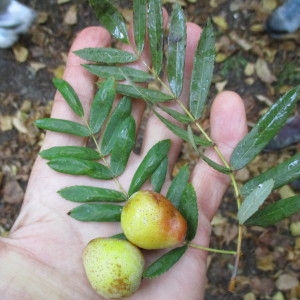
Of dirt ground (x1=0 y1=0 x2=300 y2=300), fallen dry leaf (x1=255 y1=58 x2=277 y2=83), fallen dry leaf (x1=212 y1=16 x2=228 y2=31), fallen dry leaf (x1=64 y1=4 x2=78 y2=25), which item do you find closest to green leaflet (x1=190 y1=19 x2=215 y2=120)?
dirt ground (x1=0 y1=0 x2=300 y2=300)

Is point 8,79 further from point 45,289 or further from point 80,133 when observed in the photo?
point 45,289

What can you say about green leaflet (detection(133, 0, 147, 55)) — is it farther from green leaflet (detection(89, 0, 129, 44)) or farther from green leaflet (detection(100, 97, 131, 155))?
green leaflet (detection(100, 97, 131, 155))

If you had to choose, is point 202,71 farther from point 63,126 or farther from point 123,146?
point 63,126

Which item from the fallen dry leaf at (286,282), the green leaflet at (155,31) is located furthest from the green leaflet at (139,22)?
the fallen dry leaf at (286,282)

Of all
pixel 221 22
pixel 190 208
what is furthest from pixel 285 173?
pixel 221 22

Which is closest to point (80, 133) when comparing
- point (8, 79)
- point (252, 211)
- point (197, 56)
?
point (197, 56)

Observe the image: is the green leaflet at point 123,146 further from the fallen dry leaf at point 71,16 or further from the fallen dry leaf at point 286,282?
the fallen dry leaf at point 71,16
